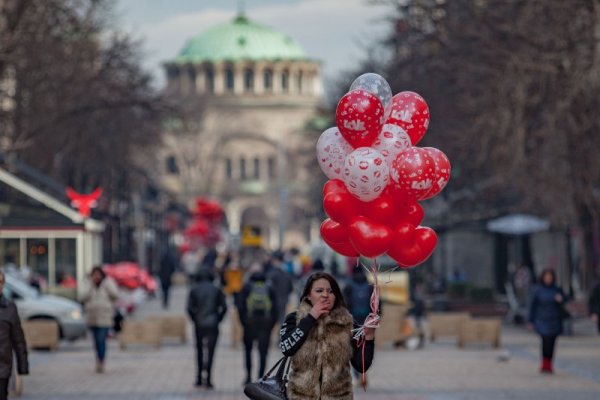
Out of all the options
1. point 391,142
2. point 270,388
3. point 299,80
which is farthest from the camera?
point 299,80

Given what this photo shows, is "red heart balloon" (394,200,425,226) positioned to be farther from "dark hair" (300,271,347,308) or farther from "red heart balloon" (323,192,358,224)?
"dark hair" (300,271,347,308)

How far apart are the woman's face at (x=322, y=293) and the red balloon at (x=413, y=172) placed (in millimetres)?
1005

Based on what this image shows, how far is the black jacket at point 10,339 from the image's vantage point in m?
14.5

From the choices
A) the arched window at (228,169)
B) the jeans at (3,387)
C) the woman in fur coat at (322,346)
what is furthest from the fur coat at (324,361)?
the arched window at (228,169)

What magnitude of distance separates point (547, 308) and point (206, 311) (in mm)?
4126

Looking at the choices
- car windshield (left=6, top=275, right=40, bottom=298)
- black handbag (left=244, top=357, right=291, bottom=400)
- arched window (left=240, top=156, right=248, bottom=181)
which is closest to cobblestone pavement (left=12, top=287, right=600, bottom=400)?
car windshield (left=6, top=275, right=40, bottom=298)

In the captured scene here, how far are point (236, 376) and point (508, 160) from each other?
14.1 m

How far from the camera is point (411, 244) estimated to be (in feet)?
38.4

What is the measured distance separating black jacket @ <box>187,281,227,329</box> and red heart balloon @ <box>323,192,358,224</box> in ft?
30.9

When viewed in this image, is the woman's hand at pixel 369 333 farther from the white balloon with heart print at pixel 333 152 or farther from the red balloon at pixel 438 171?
the white balloon with heart print at pixel 333 152

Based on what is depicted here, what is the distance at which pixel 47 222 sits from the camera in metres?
39.6

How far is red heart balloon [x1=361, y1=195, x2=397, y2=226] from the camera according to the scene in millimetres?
11672

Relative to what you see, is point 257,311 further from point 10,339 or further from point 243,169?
point 243,169

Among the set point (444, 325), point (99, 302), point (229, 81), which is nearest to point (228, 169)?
point (229, 81)
